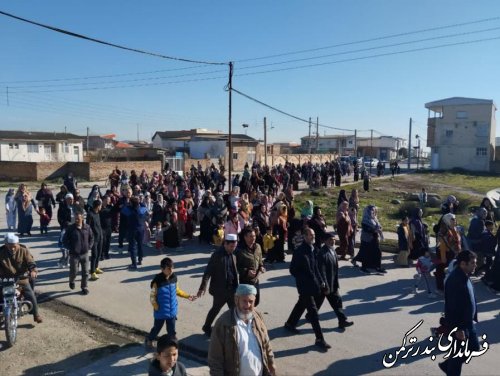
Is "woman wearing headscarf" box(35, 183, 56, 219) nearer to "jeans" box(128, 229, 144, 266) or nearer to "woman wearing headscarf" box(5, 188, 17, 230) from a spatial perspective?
"woman wearing headscarf" box(5, 188, 17, 230)

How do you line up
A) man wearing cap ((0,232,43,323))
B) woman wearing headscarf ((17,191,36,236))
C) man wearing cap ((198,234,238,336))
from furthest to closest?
woman wearing headscarf ((17,191,36,236)) → man wearing cap ((0,232,43,323)) → man wearing cap ((198,234,238,336))

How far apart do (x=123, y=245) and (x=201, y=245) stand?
2191mm

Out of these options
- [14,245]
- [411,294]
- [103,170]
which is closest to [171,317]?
[14,245]

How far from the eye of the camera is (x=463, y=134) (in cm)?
5684

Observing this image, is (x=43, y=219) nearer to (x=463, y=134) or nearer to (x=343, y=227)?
(x=343, y=227)

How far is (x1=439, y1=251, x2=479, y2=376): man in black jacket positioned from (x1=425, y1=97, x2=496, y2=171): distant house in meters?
56.7

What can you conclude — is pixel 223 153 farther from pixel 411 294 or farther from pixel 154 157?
pixel 411 294

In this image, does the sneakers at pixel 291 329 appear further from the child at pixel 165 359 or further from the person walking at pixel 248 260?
the child at pixel 165 359

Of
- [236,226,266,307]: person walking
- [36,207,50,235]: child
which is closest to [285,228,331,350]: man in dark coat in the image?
[236,226,266,307]: person walking

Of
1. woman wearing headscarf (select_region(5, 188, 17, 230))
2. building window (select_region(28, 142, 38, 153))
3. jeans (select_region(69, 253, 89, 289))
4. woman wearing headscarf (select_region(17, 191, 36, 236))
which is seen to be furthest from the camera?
building window (select_region(28, 142, 38, 153))

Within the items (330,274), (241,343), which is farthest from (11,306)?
(330,274)

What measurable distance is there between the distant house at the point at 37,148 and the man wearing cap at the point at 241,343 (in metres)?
45.6

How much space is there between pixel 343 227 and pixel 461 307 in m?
6.27

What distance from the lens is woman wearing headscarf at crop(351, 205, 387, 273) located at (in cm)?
1048
